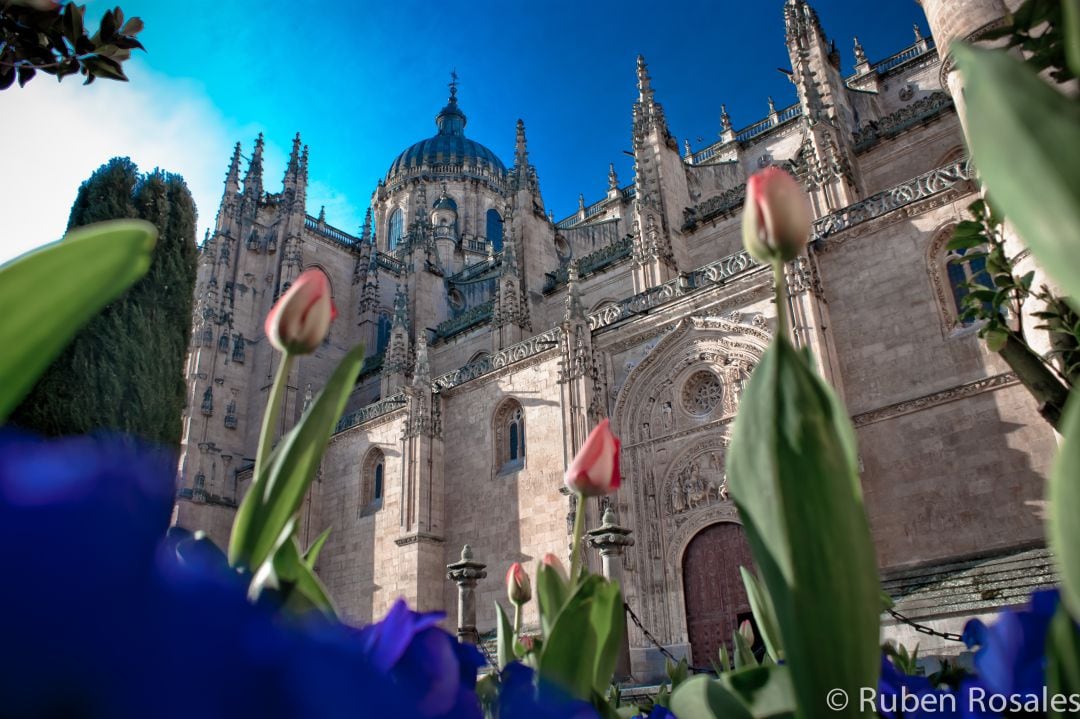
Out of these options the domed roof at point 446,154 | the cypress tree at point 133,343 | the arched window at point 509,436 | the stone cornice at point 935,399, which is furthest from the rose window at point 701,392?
the domed roof at point 446,154

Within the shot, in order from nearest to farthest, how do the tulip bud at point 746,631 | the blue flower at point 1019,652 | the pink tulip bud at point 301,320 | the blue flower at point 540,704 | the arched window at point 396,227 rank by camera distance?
the blue flower at point 540,704
the blue flower at point 1019,652
the pink tulip bud at point 301,320
the tulip bud at point 746,631
the arched window at point 396,227

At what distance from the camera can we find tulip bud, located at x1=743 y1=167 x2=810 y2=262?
1062 mm

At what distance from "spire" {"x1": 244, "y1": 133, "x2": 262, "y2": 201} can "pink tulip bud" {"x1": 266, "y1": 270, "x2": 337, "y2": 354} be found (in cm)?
3316

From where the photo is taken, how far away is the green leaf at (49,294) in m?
0.65

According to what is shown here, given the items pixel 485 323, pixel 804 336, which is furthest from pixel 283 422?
pixel 804 336

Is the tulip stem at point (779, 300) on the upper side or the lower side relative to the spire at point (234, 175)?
lower

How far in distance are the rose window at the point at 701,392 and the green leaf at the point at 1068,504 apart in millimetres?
14432

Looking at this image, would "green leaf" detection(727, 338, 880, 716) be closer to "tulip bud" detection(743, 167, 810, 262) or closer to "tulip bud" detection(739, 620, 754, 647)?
"tulip bud" detection(743, 167, 810, 262)

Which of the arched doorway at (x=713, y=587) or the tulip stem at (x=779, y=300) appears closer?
the tulip stem at (x=779, y=300)

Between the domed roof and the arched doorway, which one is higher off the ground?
the domed roof

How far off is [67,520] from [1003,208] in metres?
0.74

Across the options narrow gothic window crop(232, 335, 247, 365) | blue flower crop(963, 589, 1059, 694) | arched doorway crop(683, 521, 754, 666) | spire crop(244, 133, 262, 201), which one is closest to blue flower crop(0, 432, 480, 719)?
blue flower crop(963, 589, 1059, 694)

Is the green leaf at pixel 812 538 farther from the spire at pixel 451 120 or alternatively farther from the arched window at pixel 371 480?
the spire at pixel 451 120

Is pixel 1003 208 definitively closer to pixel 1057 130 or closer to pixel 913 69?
pixel 1057 130
